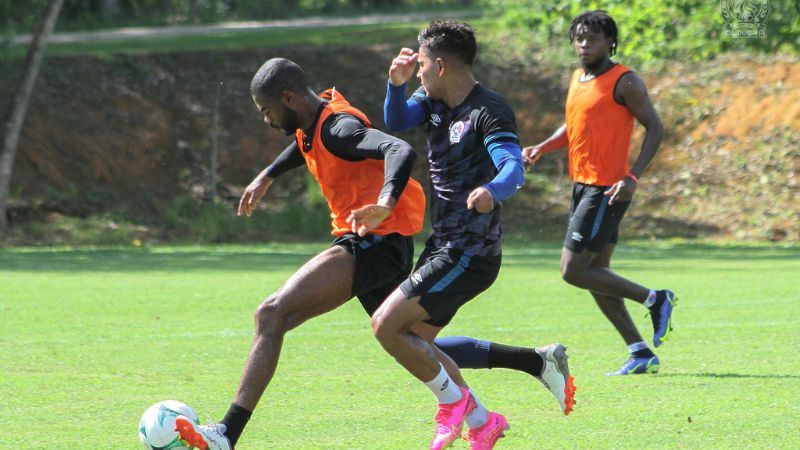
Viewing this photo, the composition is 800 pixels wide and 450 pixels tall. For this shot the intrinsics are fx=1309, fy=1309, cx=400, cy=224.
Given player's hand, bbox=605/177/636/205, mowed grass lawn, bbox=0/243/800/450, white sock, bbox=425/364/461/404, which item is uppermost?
player's hand, bbox=605/177/636/205

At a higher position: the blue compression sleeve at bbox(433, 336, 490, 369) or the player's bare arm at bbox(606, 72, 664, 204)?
the player's bare arm at bbox(606, 72, 664, 204)

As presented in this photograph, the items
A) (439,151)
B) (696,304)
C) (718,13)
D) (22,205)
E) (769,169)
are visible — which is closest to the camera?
(439,151)

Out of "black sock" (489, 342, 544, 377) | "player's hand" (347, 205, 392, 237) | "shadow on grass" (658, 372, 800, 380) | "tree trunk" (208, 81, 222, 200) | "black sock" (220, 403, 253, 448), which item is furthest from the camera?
"tree trunk" (208, 81, 222, 200)

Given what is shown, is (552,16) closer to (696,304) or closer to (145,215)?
(145,215)

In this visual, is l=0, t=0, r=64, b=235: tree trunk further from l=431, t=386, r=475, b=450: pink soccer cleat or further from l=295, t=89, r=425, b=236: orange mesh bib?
l=431, t=386, r=475, b=450: pink soccer cleat

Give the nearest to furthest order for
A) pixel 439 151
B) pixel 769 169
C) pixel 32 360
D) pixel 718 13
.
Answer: pixel 439 151
pixel 32 360
pixel 769 169
pixel 718 13

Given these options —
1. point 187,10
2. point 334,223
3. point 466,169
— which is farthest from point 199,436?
point 187,10

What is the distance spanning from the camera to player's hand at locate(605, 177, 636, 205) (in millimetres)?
8461

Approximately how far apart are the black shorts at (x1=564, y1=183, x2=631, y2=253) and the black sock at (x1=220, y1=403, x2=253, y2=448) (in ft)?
11.1

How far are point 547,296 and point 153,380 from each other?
631 centimetres

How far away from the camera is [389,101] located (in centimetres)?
638

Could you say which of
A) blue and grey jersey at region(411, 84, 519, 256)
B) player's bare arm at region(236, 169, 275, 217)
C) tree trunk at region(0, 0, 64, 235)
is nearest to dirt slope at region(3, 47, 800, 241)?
tree trunk at region(0, 0, 64, 235)

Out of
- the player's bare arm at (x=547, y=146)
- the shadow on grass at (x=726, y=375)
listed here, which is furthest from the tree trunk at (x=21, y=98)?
the shadow on grass at (x=726, y=375)

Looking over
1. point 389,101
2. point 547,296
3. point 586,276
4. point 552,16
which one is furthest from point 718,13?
point 389,101
